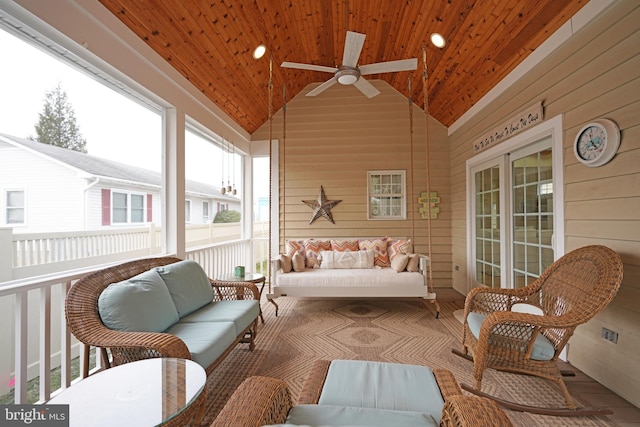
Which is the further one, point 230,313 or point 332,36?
point 332,36

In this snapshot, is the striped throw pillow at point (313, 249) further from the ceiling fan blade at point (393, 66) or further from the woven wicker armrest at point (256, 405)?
the woven wicker armrest at point (256, 405)

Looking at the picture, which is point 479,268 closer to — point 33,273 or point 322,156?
point 322,156

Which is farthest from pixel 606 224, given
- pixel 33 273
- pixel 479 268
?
pixel 33 273

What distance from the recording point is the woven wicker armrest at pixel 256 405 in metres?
0.94

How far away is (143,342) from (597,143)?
3357 mm

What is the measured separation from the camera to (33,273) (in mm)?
2119

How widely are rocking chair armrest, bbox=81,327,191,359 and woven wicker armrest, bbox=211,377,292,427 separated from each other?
0.61 m

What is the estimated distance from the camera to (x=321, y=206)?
17.0ft

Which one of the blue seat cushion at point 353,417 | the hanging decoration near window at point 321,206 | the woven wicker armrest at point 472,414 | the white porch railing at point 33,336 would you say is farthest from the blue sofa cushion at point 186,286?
the hanging decoration near window at point 321,206

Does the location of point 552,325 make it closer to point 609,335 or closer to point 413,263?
point 609,335

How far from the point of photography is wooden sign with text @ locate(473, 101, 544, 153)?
280 cm

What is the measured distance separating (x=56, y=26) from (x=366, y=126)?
426cm

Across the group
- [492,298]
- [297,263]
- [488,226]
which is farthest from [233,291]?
[488,226]

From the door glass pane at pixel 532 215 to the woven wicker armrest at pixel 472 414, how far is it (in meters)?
2.44
